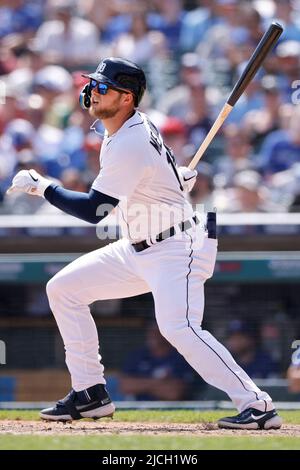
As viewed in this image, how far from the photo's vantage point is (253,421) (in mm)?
4836

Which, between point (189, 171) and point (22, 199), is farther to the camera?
point (22, 199)

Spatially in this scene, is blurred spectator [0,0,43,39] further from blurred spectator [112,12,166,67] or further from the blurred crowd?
blurred spectator [112,12,166,67]

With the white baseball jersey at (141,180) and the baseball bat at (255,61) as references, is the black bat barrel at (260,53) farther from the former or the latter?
the white baseball jersey at (141,180)

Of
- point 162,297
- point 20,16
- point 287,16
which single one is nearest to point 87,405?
point 162,297

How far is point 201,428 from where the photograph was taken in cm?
513

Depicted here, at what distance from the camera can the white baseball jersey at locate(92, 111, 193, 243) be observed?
15.5 ft

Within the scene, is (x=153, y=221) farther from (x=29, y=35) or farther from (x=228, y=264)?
(x=29, y=35)

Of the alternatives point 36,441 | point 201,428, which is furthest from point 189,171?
point 36,441

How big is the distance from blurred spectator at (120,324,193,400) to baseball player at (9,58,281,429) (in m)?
1.89

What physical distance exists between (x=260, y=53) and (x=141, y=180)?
103cm

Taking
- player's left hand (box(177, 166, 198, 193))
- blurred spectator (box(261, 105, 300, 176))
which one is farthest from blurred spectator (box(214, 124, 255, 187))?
player's left hand (box(177, 166, 198, 193))

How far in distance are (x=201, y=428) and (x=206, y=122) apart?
403 centimetres

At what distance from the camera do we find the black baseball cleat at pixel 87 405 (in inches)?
203

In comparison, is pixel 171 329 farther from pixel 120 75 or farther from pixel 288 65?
pixel 288 65
